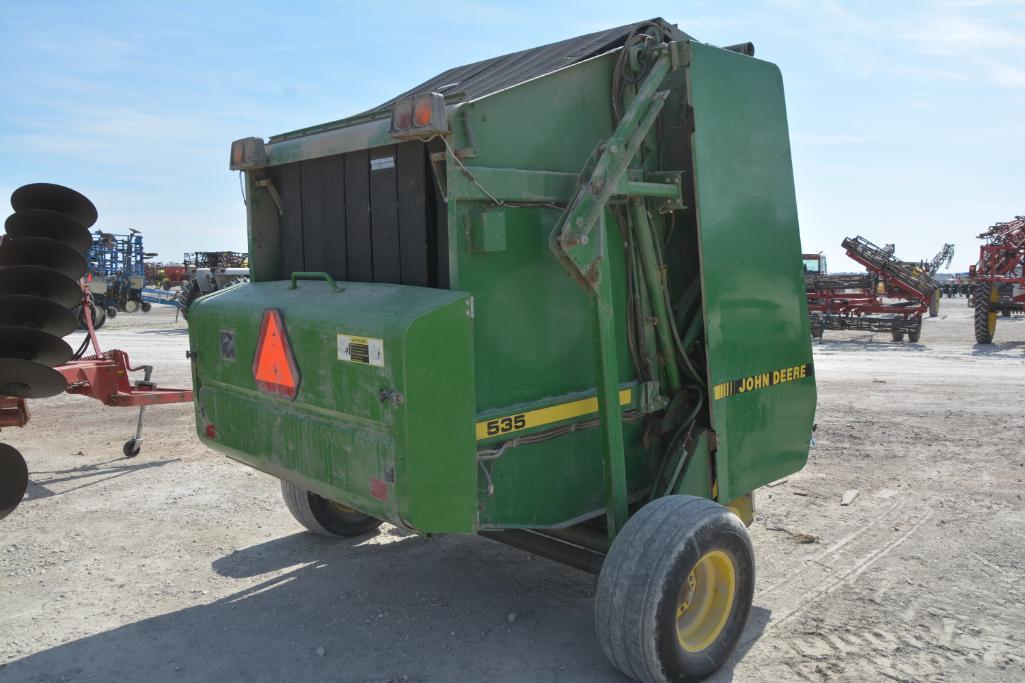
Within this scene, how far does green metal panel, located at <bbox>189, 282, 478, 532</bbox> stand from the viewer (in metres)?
3.34

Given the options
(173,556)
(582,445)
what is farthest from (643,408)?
(173,556)

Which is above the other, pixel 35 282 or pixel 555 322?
pixel 35 282

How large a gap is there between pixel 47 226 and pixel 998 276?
800 inches

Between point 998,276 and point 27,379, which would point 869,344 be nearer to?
point 998,276

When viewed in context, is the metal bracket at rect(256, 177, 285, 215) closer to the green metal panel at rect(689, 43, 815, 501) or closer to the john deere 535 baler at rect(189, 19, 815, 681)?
the john deere 535 baler at rect(189, 19, 815, 681)

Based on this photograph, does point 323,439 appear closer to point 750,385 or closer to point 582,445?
point 582,445

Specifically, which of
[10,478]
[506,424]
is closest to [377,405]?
[506,424]

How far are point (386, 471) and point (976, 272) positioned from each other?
21036 millimetres

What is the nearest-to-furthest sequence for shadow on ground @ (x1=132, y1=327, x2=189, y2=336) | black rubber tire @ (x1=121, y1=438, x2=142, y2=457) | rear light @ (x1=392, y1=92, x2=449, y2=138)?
rear light @ (x1=392, y1=92, x2=449, y2=138) < black rubber tire @ (x1=121, y1=438, x2=142, y2=457) < shadow on ground @ (x1=132, y1=327, x2=189, y2=336)

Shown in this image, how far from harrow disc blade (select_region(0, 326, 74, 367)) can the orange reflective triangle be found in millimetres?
925

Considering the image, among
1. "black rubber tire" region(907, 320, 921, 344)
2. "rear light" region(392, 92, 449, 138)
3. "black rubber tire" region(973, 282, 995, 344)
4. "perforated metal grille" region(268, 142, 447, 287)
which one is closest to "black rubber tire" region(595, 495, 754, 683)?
"perforated metal grille" region(268, 142, 447, 287)

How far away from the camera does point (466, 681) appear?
3748 mm

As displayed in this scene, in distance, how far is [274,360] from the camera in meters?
4.07

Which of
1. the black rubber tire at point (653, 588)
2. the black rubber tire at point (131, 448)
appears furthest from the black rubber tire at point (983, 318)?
the black rubber tire at point (131, 448)
